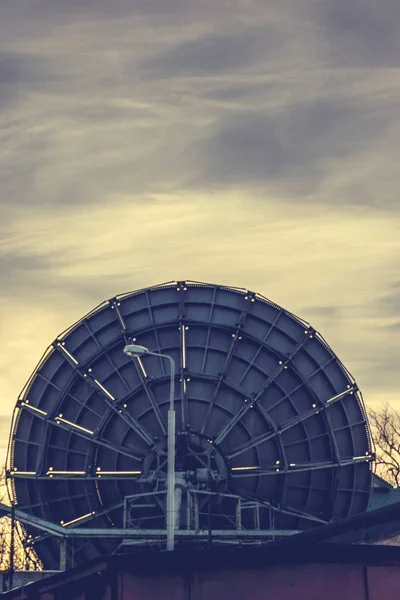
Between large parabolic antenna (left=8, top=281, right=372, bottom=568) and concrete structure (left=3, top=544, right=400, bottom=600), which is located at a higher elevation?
large parabolic antenna (left=8, top=281, right=372, bottom=568)

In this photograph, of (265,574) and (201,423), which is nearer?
(265,574)

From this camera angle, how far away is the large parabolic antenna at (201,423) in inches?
1804

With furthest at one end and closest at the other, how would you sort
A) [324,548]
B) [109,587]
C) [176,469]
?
[176,469], [109,587], [324,548]

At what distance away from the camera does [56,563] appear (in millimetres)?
48312

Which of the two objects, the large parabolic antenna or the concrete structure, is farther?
the large parabolic antenna

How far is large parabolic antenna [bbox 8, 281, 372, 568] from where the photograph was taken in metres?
45.8

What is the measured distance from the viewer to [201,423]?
1807 inches

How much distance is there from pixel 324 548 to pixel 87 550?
18.6 metres

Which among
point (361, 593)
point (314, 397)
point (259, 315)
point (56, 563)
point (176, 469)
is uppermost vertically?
point (259, 315)

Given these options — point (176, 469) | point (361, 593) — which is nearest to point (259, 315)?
point (176, 469)

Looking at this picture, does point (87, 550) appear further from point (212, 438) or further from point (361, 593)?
point (361, 593)

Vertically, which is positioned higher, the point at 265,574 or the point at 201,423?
the point at 201,423

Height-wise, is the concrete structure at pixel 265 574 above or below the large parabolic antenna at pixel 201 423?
below

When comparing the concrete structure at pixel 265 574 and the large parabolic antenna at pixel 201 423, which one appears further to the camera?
the large parabolic antenna at pixel 201 423
